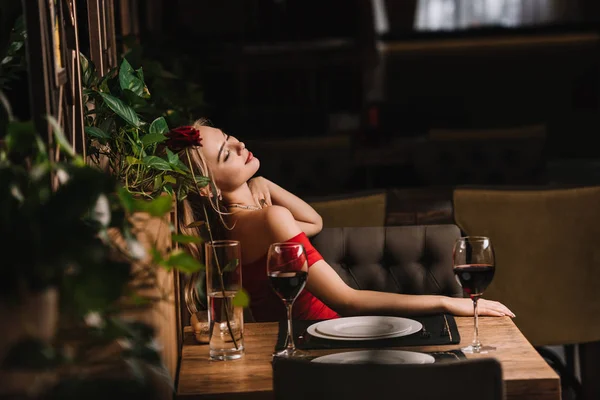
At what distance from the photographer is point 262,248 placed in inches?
80.7

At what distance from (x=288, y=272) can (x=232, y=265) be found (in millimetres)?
Result: 103

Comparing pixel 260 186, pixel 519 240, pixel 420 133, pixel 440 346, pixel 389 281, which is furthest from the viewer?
pixel 420 133

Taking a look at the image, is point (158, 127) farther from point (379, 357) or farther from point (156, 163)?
point (379, 357)

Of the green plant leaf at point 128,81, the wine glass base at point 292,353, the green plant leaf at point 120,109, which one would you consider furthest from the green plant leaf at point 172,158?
the wine glass base at point 292,353

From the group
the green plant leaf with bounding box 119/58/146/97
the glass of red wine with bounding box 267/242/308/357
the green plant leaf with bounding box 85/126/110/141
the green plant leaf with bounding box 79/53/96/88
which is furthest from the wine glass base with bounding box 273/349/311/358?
the green plant leaf with bounding box 79/53/96/88

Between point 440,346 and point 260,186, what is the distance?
1.04m

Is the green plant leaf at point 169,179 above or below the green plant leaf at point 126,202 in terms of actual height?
below

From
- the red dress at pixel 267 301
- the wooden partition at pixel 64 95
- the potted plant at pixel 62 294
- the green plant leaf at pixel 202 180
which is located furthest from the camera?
the red dress at pixel 267 301

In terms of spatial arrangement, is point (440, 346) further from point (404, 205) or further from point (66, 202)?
point (404, 205)

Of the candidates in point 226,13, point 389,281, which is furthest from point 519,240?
point 226,13

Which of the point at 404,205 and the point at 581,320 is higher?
the point at 404,205

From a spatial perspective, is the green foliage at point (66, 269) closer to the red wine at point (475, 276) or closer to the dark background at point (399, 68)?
the red wine at point (475, 276)

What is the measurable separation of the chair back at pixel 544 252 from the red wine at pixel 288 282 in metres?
1.33

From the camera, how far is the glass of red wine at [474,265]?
1588mm
